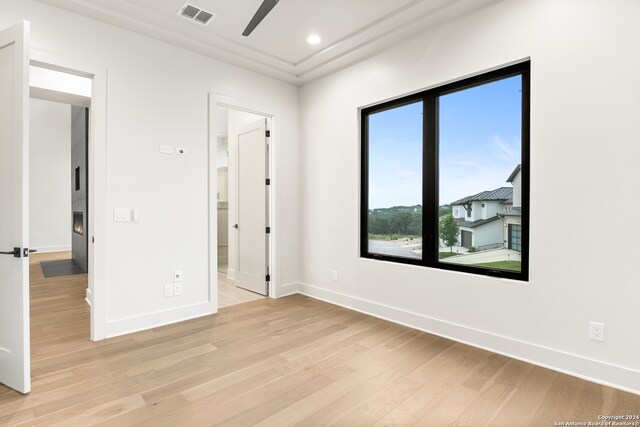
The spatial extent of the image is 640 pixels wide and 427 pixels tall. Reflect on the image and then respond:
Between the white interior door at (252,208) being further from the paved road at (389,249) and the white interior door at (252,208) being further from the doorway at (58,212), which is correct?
the doorway at (58,212)

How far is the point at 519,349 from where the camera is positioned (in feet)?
8.52

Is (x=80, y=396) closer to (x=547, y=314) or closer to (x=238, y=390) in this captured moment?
(x=238, y=390)

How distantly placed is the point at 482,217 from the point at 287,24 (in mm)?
2608

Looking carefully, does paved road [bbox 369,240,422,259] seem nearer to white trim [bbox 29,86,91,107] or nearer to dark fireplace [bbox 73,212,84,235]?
white trim [bbox 29,86,91,107]

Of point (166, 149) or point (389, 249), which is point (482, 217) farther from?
point (166, 149)

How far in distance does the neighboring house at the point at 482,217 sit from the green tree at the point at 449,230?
0.04 meters

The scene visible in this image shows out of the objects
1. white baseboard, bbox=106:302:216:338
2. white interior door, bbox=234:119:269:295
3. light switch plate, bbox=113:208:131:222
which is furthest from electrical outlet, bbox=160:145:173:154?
white baseboard, bbox=106:302:216:338

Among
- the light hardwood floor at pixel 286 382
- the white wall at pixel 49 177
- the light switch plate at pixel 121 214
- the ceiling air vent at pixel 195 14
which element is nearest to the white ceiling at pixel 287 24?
the ceiling air vent at pixel 195 14

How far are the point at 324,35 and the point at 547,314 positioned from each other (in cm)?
322

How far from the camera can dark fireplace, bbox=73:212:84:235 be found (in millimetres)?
6332

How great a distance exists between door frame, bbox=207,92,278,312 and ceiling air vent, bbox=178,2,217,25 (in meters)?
0.77

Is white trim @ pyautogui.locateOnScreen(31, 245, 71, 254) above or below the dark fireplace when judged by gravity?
below

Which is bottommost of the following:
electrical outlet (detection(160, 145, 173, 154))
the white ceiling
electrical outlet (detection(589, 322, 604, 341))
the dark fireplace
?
electrical outlet (detection(589, 322, 604, 341))

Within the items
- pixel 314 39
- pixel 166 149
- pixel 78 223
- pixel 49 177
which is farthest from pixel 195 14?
pixel 49 177
